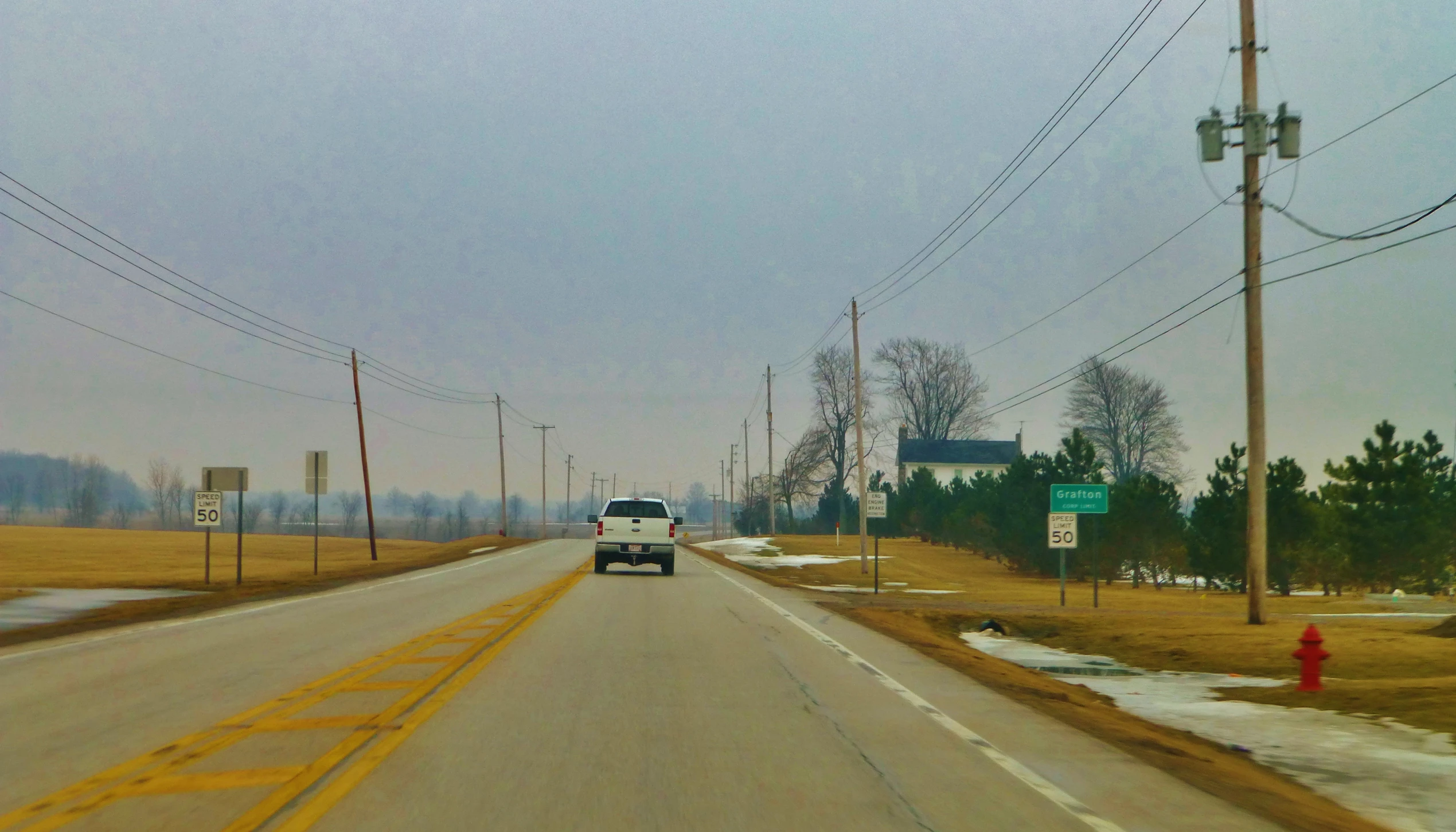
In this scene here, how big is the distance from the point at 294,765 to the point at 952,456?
10503 centimetres

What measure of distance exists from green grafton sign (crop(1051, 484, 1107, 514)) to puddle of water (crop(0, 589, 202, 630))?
19.8m

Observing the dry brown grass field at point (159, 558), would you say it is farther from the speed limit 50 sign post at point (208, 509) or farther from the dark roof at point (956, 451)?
the dark roof at point (956, 451)

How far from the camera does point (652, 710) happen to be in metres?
9.96

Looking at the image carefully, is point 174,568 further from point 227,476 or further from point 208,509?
point 208,509

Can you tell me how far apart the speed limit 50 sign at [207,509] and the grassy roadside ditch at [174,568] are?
1582 mm

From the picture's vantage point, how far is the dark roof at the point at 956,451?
332ft

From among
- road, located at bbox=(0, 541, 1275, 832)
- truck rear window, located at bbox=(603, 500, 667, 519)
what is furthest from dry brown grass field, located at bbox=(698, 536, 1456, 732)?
truck rear window, located at bbox=(603, 500, 667, 519)

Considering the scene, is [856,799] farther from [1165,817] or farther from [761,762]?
[1165,817]

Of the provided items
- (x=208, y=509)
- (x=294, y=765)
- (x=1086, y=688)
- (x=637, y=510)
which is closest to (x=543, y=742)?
(x=294, y=765)

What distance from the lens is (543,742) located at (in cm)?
834

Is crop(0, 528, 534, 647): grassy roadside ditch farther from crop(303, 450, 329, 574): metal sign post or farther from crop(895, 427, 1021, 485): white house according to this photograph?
crop(895, 427, 1021, 485): white house

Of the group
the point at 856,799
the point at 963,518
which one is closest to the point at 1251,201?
the point at 856,799

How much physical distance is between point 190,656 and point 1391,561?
32.0 metres

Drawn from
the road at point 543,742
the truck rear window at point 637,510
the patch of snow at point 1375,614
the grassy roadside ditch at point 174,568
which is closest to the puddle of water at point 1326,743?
the road at point 543,742
